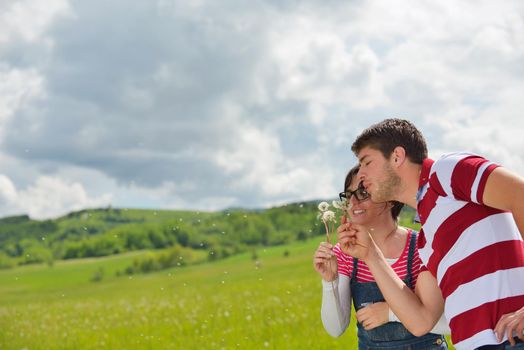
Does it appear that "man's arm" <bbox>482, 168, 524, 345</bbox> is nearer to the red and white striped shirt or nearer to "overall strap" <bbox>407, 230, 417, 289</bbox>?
the red and white striped shirt

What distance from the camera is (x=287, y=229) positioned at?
130 ft

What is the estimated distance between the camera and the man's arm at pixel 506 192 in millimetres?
3055

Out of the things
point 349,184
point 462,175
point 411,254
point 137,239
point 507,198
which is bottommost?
point 411,254

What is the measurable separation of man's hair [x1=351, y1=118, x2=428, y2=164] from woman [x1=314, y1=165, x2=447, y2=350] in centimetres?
33

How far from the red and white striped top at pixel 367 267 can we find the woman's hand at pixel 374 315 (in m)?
0.27

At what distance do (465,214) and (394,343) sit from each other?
49.6 inches

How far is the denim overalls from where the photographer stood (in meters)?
4.17

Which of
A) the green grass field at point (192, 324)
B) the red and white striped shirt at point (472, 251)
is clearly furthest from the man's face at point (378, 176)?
the green grass field at point (192, 324)

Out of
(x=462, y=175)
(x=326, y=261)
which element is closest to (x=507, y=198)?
(x=462, y=175)

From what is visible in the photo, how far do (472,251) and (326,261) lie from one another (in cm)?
109

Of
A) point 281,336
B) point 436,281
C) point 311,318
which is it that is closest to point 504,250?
point 436,281

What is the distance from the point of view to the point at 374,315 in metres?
4.04

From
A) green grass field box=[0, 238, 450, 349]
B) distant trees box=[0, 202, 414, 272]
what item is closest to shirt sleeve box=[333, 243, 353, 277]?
green grass field box=[0, 238, 450, 349]

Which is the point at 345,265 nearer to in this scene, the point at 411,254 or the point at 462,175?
the point at 411,254
